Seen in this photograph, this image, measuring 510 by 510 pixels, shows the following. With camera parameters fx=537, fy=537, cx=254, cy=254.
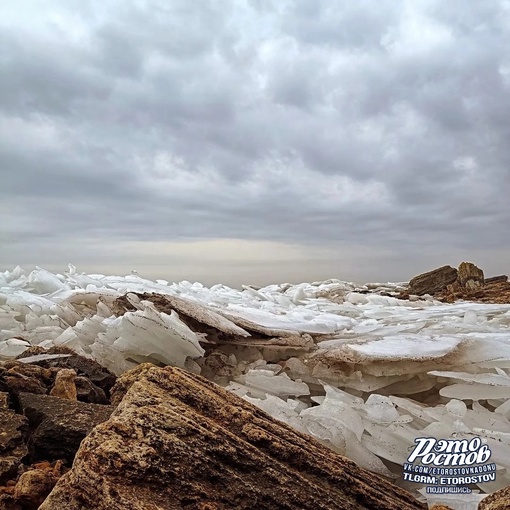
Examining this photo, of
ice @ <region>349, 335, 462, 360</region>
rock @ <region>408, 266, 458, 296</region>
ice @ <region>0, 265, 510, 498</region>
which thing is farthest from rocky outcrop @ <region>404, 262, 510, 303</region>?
ice @ <region>349, 335, 462, 360</region>

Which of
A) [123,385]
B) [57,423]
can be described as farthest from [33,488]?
[123,385]

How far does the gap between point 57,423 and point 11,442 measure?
176 mm

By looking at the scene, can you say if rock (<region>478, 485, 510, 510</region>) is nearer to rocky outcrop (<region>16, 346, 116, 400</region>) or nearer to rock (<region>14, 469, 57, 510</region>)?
rock (<region>14, 469, 57, 510</region>)

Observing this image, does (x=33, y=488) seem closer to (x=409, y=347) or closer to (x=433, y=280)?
(x=409, y=347)

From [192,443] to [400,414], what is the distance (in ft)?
5.61

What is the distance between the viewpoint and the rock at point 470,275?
1156 centimetres

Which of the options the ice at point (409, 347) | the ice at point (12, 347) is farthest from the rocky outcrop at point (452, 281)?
the ice at point (12, 347)

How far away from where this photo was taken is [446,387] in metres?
3.09

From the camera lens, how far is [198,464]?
1.49 metres

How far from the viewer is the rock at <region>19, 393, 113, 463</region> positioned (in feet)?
6.67

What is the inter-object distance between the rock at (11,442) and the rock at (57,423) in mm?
41

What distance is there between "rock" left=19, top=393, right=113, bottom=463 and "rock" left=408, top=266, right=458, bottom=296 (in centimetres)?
940

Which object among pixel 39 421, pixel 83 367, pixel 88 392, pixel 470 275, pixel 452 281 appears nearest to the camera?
pixel 39 421

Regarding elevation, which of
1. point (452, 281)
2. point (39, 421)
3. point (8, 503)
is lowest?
point (8, 503)
